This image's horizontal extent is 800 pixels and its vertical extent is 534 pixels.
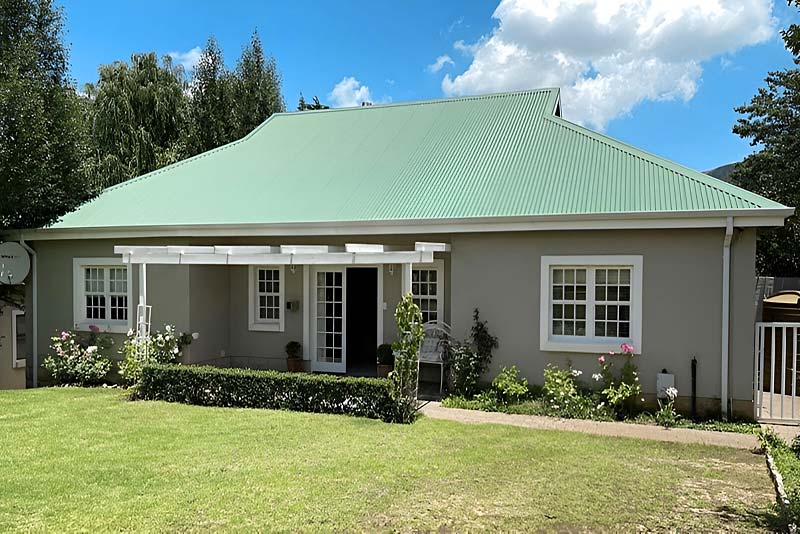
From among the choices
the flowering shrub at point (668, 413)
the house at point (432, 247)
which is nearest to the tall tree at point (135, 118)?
the house at point (432, 247)

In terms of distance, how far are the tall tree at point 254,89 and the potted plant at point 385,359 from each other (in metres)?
18.3

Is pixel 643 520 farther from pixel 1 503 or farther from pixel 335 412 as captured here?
pixel 1 503

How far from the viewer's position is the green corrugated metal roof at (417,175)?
1009 cm

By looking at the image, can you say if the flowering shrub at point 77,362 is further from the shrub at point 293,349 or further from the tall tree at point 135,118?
the tall tree at point 135,118

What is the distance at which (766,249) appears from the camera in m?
24.3

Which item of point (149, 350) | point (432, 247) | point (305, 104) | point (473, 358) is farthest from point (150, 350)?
point (305, 104)

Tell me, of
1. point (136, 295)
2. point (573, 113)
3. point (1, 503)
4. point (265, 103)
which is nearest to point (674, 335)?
point (1, 503)

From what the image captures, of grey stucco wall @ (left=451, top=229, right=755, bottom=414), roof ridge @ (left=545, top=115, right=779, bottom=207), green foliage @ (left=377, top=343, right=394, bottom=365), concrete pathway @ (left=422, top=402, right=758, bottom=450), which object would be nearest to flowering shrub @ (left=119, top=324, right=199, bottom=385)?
green foliage @ (left=377, top=343, right=394, bottom=365)

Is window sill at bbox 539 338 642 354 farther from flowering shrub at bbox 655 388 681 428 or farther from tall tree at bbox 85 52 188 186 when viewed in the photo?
tall tree at bbox 85 52 188 186

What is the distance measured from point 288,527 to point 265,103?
84.3 ft

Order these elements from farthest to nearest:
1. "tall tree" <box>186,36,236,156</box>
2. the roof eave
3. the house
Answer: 1. "tall tree" <box>186,36,236,156</box>
2. the house
3. the roof eave

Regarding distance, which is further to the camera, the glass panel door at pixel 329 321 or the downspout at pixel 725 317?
the glass panel door at pixel 329 321

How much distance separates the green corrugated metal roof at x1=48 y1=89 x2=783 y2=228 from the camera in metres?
10.1

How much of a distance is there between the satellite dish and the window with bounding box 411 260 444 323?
8856mm
